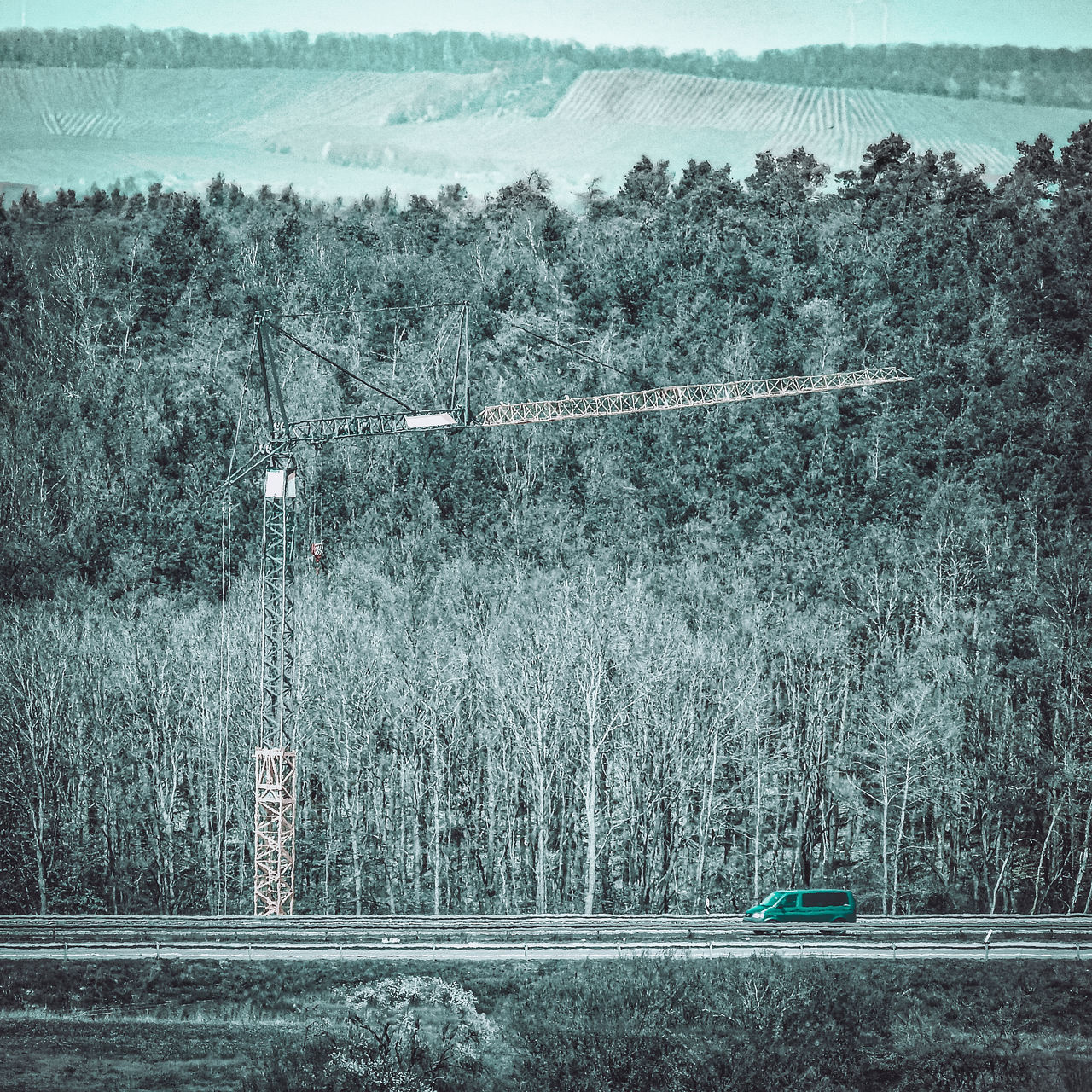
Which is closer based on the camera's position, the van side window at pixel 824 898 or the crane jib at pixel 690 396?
the van side window at pixel 824 898

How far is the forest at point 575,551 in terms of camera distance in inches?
1308

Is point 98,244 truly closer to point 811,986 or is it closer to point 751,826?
point 751,826

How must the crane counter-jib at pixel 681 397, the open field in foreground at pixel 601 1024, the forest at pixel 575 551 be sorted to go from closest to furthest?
the open field in foreground at pixel 601 1024, the forest at pixel 575 551, the crane counter-jib at pixel 681 397

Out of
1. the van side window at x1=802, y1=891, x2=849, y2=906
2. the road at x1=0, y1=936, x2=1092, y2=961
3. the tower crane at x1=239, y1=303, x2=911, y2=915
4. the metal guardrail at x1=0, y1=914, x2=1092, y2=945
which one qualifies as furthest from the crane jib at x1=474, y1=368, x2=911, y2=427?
the road at x1=0, y1=936, x2=1092, y2=961

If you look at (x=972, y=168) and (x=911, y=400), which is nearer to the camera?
(x=911, y=400)

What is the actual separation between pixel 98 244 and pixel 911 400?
34.7 m

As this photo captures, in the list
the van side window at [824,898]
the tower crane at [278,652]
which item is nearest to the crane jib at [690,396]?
the tower crane at [278,652]

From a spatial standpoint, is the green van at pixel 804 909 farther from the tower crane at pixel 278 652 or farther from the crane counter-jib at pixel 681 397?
the crane counter-jib at pixel 681 397

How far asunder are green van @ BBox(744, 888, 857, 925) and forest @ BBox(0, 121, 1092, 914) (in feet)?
20.7

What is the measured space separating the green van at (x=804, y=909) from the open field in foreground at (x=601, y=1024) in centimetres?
209

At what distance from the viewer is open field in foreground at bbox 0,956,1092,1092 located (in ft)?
69.5

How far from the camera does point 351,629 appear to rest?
35.5m

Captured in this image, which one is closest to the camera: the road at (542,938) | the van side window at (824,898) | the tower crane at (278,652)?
the road at (542,938)

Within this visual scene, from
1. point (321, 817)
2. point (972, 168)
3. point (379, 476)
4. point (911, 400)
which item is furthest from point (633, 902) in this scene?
point (972, 168)
